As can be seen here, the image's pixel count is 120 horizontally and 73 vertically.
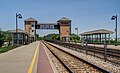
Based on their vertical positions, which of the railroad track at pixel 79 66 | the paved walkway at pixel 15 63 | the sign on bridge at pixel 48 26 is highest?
the sign on bridge at pixel 48 26

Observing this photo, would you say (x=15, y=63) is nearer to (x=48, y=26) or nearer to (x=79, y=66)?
(x=79, y=66)

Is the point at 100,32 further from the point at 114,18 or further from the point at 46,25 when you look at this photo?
the point at 46,25

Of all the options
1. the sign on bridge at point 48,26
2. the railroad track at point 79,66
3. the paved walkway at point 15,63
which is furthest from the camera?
the sign on bridge at point 48,26

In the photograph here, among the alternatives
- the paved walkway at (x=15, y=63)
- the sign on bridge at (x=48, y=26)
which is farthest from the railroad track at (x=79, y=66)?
the sign on bridge at (x=48, y=26)

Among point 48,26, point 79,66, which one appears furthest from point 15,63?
point 48,26

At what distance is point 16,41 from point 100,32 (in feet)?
62.8

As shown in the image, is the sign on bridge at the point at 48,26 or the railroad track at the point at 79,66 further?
the sign on bridge at the point at 48,26

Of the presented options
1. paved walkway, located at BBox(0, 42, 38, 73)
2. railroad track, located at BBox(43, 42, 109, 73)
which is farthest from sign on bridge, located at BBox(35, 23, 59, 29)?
railroad track, located at BBox(43, 42, 109, 73)

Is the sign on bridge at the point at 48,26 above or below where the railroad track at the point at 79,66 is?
above

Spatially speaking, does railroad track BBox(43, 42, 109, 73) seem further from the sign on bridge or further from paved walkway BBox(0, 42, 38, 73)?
the sign on bridge

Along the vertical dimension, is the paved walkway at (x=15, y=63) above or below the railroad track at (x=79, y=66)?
above

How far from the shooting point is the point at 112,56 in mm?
22172

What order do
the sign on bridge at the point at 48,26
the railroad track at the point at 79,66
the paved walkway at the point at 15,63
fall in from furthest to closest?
the sign on bridge at the point at 48,26 → the railroad track at the point at 79,66 → the paved walkway at the point at 15,63

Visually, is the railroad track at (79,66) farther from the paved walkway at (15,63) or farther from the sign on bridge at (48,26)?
the sign on bridge at (48,26)
